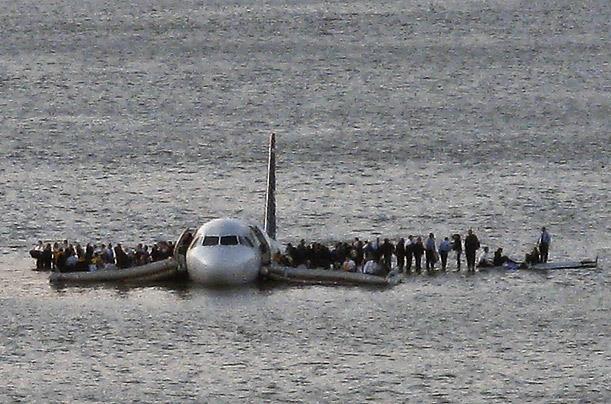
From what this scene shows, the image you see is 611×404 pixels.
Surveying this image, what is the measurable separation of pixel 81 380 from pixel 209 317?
31.6ft

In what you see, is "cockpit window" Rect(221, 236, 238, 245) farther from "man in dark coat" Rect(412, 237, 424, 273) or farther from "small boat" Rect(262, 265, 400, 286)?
"man in dark coat" Rect(412, 237, 424, 273)

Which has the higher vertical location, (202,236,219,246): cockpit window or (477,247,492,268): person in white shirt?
(202,236,219,246): cockpit window

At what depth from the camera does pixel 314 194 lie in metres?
102

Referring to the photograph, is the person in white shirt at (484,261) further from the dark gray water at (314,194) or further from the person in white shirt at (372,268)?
the person in white shirt at (372,268)

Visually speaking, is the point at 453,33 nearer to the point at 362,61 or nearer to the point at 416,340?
the point at 362,61

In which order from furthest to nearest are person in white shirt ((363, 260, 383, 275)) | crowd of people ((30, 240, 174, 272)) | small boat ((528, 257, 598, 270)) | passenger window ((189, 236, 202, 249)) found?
small boat ((528, 257, 598, 270))
crowd of people ((30, 240, 174, 272))
person in white shirt ((363, 260, 383, 275))
passenger window ((189, 236, 202, 249))

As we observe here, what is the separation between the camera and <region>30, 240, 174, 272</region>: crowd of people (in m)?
78.6

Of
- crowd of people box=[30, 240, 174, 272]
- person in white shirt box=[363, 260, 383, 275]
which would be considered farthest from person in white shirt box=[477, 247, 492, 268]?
crowd of people box=[30, 240, 174, 272]

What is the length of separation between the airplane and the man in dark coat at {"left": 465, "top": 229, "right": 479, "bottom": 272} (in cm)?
814

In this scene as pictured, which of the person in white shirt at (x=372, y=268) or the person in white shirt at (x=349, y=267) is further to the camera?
the person in white shirt at (x=349, y=267)

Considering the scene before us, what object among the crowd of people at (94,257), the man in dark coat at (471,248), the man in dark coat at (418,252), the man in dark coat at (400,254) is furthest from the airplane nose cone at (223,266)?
the man in dark coat at (471,248)

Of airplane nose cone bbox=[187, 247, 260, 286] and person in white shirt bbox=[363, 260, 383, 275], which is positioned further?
person in white shirt bbox=[363, 260, 383, 275]

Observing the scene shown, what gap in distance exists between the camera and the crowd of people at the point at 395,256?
78.8 meters

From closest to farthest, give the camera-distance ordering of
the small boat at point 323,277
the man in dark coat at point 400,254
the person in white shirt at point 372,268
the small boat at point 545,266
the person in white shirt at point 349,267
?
the small boat at point 323,277, the person in white shirt at point 372,268, the person in white shirt at point 349,267, the man in dark coat at point 400,254, the small boat at point 545,266
